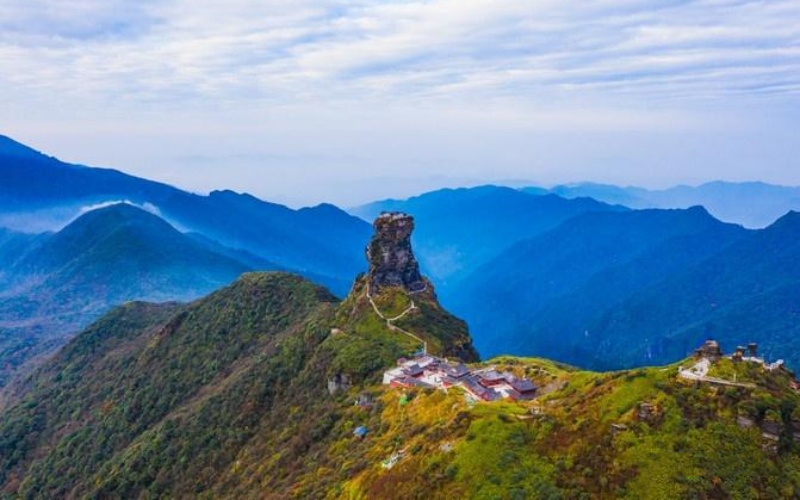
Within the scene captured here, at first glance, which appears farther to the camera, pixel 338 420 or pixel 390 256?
pixel 390 256

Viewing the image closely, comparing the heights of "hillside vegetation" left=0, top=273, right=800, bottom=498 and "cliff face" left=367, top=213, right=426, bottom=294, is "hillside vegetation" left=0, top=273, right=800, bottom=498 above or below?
below

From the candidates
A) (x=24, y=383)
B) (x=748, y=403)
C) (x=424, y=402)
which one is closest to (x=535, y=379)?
(x=424, y=402)

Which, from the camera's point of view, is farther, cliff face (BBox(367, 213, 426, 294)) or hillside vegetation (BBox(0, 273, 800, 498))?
cliff face (BBox(367, 213, 426, 294))

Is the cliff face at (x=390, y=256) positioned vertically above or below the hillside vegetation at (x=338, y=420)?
above

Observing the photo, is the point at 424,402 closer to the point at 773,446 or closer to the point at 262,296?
the point at 773,446
